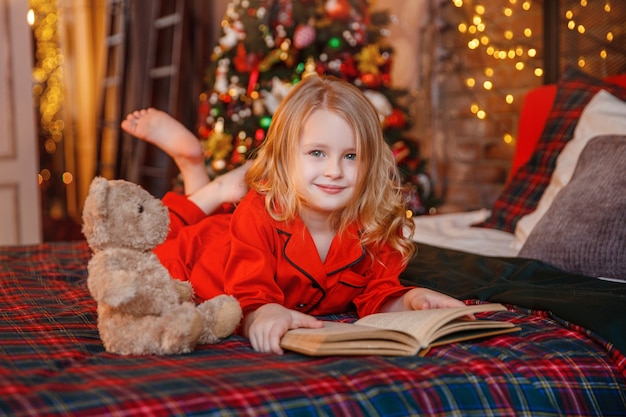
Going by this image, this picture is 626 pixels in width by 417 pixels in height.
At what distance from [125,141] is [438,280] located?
4292 mm

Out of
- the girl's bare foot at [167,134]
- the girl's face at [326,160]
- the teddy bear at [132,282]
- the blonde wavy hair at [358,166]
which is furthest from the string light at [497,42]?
the teddy bear at [132,282]

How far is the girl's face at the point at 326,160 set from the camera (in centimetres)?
153

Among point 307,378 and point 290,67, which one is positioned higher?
point 290,67

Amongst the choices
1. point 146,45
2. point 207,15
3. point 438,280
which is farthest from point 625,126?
point 146,45

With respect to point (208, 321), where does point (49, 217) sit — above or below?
below

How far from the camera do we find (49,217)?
6.63 m

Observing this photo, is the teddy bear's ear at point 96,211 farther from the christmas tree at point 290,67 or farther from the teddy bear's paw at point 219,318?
the christmas tree at point 290,67

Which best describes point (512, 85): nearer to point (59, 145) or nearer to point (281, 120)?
point (281, 120)

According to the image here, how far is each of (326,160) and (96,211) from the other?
499mm

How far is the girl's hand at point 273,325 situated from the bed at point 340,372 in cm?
2

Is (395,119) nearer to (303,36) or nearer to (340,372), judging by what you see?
(303,36)

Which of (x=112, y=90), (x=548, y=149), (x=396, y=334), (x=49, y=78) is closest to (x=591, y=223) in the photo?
(x=548, y=149)

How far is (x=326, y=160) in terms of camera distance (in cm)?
154

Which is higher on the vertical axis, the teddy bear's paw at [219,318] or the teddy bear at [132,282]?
the teddy bear at [132,282]
